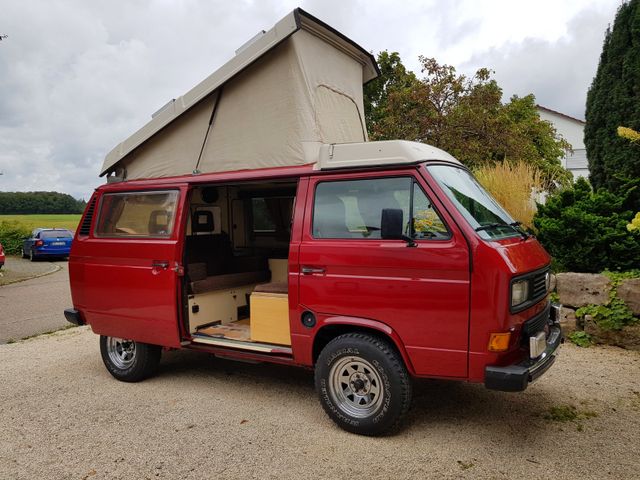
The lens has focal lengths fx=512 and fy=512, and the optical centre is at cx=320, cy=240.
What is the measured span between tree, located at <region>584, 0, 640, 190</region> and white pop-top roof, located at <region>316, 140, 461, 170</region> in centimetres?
467

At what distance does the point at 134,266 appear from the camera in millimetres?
5418

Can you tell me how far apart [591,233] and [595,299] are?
2.92 ft

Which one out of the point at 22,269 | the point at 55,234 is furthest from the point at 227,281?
the point at 55,234

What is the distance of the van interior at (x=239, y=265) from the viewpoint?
16.4 ft

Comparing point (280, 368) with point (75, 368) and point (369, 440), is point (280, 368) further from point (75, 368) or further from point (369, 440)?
point (75, 368)

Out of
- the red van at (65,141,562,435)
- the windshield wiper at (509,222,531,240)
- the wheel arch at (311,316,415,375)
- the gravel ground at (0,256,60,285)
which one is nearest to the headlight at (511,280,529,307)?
the red van at (65,141,562,435)

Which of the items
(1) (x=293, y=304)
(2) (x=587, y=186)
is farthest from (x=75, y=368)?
(2) (x=587, y=186)

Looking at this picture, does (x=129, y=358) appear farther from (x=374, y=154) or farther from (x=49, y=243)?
(x=49, y=243)

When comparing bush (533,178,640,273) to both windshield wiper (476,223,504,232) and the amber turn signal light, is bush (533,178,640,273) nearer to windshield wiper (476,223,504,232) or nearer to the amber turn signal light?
windshield wiper (476,223,504,232)

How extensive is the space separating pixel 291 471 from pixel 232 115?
3.40 metres

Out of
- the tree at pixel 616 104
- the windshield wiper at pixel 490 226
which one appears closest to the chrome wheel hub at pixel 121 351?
the windshield wiper at pixel 490 226

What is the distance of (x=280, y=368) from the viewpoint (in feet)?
19.9

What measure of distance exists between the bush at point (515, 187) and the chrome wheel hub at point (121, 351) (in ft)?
19.3

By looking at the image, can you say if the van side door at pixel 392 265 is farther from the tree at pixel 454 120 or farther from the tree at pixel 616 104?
the tree at pixel 454 120
